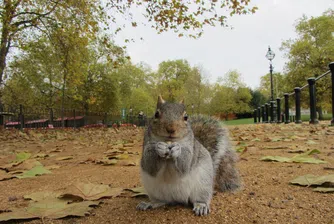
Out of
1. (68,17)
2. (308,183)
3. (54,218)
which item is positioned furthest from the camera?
(68,17)

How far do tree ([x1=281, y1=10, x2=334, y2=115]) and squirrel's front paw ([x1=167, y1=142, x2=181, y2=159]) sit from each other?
2330 centimetres

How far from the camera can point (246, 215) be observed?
1.32 m

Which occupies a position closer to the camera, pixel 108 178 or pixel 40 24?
pixel 108 178

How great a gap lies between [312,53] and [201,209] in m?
25.8

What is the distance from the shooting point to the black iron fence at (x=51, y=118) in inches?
516

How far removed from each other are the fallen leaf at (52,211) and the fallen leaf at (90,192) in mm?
76

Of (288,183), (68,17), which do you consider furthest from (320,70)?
(288,183)

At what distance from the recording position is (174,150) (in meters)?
1.28

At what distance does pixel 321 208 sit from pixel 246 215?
0.39 meters

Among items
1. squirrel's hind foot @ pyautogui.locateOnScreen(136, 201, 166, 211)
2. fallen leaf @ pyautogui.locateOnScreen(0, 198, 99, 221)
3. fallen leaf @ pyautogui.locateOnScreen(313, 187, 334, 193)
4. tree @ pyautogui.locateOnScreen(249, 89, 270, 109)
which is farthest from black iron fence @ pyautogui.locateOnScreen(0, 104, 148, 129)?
tree @ pyautogui.locateOnScreen(249, 89, 270, 109)

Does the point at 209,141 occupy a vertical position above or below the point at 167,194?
above

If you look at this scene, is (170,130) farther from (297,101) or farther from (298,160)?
(297,101)

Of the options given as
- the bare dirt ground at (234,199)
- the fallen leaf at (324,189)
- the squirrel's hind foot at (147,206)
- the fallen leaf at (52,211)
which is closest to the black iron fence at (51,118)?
the bare dirt ground at (234,199)

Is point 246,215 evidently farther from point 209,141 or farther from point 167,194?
point 209,141
